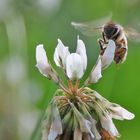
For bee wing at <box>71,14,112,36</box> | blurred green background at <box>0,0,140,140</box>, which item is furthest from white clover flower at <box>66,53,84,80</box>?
blurred green background at <box>0,0,140,140</box>

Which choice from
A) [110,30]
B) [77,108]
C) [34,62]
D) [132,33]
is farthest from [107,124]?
[34,62]

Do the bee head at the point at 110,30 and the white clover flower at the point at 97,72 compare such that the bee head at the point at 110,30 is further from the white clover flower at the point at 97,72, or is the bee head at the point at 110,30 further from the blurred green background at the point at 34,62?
the blurred green background at the point at 34,62

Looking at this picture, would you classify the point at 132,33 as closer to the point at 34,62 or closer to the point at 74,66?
the point at 74,66

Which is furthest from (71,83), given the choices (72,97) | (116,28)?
(116,28)

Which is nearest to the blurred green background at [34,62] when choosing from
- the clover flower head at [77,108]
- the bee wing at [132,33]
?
the bee wing at [132,33]

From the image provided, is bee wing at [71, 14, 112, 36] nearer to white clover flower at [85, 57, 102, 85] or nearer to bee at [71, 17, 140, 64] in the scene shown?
bee at [71, 17, 140, 64]
